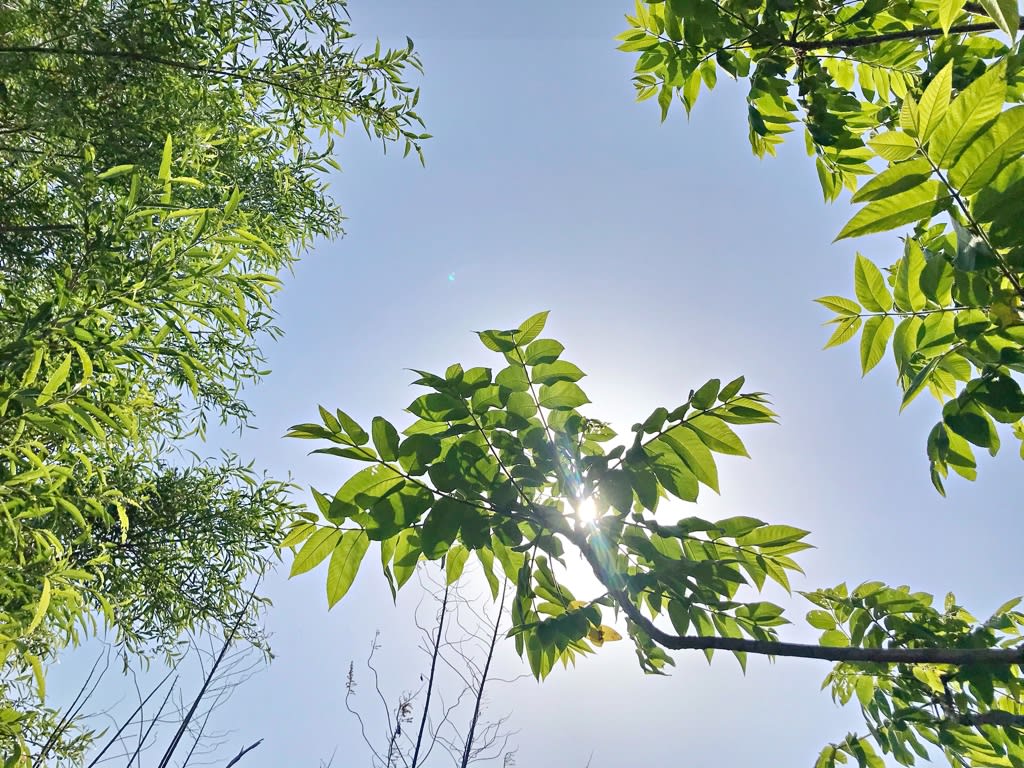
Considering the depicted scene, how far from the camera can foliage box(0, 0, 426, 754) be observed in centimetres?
178

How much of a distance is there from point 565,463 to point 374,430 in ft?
0.92

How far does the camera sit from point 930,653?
27.2 inches

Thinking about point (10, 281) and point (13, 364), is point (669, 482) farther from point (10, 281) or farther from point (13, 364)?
point (10, 281)

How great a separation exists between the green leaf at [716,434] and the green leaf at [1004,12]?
50 cm

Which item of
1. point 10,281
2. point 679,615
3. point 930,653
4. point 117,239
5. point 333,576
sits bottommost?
point 930,653

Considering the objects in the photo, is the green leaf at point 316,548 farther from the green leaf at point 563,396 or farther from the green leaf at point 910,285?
the green leaf at point 910,285

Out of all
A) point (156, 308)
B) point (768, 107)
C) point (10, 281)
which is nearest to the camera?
point (768, 107)

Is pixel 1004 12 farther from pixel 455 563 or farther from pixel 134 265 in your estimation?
pixel 134 265

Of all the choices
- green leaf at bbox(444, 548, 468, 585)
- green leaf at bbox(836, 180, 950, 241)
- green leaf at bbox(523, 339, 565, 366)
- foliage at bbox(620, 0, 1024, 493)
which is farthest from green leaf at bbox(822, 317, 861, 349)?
green leaf at bbox(444, 548, 468, 585)

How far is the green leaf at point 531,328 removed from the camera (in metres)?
0.89

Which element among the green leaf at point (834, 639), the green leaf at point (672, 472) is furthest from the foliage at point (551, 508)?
the green leaf at point (834, 639)

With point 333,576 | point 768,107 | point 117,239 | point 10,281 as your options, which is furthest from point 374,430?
point 10,281

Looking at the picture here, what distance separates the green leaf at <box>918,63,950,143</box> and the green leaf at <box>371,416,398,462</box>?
75cm

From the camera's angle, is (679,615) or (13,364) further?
(13,364)
